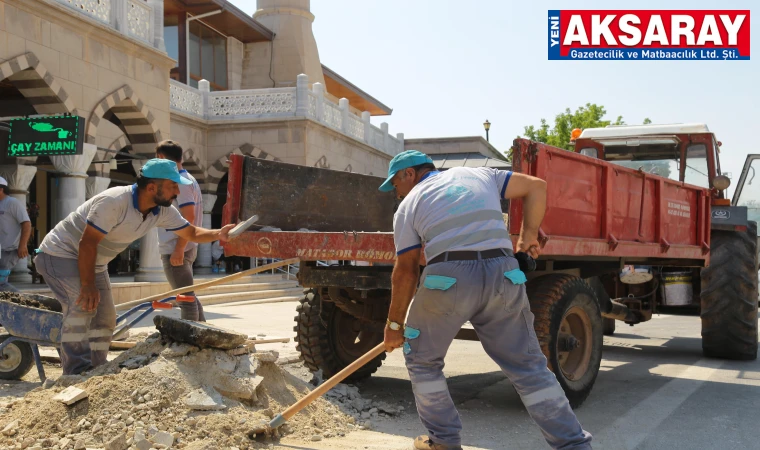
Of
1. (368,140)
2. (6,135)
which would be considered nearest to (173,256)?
(6,135)

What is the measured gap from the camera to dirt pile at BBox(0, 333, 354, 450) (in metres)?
4.04

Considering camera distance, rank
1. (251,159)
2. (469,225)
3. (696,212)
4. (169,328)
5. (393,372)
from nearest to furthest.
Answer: (469,225) → (169,328) → (251,159) → (393,372) → (696,212)

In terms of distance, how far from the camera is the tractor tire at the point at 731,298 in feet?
25.5

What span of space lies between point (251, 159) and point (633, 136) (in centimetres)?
550

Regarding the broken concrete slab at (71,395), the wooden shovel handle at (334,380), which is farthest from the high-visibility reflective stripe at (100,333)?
the wooden shovel handle at (334,380)

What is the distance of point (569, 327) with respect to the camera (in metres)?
5.66

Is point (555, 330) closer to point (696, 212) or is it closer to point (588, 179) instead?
point (588, 179)

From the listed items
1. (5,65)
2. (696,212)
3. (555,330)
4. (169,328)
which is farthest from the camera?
(5,65)

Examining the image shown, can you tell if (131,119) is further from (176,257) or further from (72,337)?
(72,337)

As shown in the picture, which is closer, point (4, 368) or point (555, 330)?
point (555, 330)

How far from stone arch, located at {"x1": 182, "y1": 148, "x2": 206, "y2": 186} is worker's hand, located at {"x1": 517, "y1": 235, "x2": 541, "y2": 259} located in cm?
1615

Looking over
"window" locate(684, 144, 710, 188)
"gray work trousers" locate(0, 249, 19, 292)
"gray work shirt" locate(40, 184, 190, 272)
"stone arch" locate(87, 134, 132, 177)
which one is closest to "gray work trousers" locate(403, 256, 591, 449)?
"gray work shirt" locate(40, 184, 190, 272)

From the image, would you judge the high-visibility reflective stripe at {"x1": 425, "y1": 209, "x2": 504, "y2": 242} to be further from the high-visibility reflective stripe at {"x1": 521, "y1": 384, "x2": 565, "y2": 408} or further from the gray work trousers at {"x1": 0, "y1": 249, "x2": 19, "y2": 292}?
the gray work trousers at {"x1": 0, "y1": 249, "x2": 19, "y2": 292}

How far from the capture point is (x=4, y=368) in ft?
19.4
